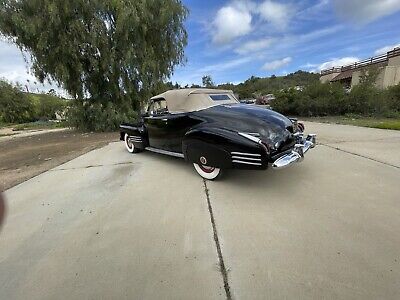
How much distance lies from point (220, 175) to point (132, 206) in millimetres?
1487

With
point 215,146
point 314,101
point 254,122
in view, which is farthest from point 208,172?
point 314,101

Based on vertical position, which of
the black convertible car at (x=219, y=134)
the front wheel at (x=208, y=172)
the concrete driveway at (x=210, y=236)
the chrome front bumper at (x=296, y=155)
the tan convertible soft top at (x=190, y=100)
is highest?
the tan convertible soft top at (x=190, y=100)

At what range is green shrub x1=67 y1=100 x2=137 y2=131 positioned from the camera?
12.4 metres

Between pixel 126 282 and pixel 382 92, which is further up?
pixel 382 92

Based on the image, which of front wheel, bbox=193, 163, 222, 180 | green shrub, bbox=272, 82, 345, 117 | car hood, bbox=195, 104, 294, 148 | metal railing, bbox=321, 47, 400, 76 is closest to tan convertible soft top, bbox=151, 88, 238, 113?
car hood, bbox=195, 104, 294, 148

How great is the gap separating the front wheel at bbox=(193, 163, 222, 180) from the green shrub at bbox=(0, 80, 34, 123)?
153 feet

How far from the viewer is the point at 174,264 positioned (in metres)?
2.21

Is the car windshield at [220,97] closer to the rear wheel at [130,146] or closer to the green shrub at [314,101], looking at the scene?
the rear wheel at [130,146]

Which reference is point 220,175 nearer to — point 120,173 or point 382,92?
point 120,173

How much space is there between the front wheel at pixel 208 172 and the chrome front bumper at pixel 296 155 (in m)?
1.02

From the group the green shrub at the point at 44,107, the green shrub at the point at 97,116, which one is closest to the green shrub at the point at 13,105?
the green shrub at the point at 44,107

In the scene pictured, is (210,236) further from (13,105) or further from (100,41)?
(13,105)

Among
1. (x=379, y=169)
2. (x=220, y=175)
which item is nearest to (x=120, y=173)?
(x=220, y=175)

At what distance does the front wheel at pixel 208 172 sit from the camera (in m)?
4.12
